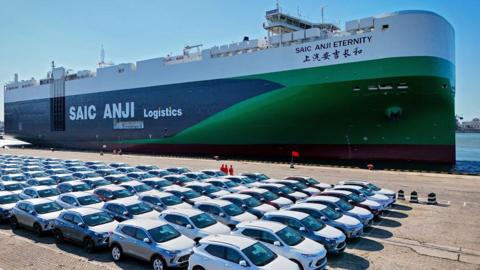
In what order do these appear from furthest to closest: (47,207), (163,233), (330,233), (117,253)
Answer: (47,207) → (330,233) → (117,253) → (163,233)

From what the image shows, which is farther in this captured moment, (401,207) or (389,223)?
(401,207)

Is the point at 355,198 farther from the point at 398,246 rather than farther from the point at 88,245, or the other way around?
the point at 88,245

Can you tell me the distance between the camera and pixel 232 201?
15688 millimetres

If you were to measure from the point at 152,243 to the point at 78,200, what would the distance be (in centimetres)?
682

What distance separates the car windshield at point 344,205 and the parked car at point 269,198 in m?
2.35

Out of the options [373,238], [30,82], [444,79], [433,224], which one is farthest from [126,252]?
[30,82]

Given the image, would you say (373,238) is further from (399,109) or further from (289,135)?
(289,135)

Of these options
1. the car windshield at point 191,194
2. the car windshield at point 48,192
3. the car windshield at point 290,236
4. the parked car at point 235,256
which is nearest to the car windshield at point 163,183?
the car windshield at point 191,194

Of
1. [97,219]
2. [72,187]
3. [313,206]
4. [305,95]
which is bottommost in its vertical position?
[97,219]

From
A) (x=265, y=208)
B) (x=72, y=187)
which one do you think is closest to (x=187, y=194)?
(x=265, y=208)

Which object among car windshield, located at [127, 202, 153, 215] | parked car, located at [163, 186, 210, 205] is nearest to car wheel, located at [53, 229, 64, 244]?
car windshield, located at [127, 202, 153, 215]

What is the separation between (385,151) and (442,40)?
11796 mm

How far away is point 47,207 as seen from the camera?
1515 centimetres

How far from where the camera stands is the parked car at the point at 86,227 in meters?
12.3
